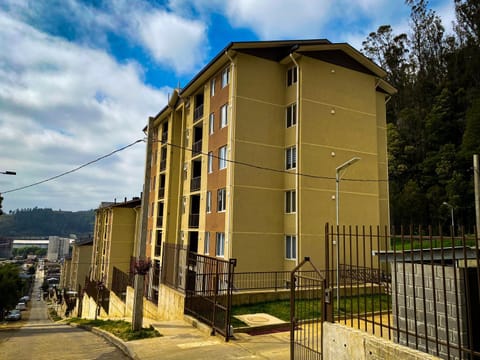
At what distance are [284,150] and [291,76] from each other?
4.82m

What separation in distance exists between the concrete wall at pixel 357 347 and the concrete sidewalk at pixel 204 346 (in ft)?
6.78

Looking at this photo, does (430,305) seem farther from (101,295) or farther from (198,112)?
(101,295)

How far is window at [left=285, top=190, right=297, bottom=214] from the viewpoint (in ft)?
65.7

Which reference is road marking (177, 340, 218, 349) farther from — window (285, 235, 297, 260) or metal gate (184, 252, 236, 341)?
window (285, 235, 297, 260)

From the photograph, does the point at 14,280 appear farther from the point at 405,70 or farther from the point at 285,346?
the point at 405,70

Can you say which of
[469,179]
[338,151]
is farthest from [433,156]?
[338,151]

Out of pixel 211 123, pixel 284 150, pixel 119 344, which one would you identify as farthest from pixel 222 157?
pixel 119 344

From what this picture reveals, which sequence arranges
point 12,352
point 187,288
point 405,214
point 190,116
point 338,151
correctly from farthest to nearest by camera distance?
point 405,214, point 190,116, point 338,151, point 187,288, point 12,352

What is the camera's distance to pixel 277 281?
62.5 ft

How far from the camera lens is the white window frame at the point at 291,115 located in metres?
20.8

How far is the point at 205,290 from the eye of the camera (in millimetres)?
11820

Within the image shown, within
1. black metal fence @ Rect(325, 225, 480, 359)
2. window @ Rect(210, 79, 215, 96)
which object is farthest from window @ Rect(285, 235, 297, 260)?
black metal fence @ Rect(325, 225, 480, 359)

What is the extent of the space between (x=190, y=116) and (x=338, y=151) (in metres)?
12.5

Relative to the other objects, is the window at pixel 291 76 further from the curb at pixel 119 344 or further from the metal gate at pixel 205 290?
the curb at pixel 119 344
